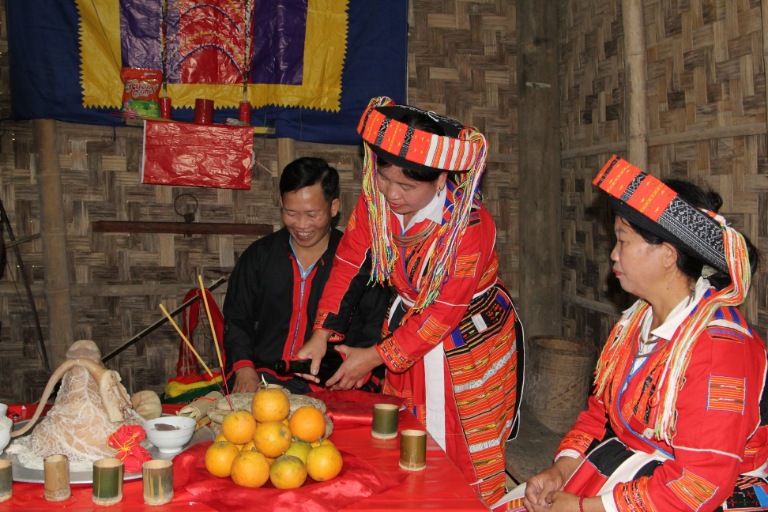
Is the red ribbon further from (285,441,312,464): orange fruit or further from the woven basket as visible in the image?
the woven basket

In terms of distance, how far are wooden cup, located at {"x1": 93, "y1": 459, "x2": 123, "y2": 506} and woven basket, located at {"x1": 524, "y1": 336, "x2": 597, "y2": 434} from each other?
295 centimetres

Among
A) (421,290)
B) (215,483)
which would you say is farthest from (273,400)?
(421,290)

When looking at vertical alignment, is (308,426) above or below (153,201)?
below

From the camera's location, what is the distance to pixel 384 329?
252 centimetres

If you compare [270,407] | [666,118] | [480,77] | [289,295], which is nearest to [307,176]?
[289,295]

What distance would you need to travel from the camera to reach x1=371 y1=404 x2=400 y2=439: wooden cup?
172 cm

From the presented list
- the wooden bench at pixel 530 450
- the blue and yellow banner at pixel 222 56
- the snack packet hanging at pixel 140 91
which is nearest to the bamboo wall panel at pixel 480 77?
the blue and yellow banner at pixel 222 56

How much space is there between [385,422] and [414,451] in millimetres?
227

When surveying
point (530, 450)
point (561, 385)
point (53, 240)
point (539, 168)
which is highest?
point (539, 168)

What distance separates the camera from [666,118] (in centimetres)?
338

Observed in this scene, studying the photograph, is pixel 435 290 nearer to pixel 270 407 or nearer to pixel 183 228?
pixel 270 407

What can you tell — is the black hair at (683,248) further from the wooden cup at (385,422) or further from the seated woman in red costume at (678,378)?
the wooden cup at (385,422)

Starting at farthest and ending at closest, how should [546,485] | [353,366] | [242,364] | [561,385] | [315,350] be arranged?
1. [561,385]
2. [242,364]
3. [315,350]
4. [353,366]
5. [546,485]

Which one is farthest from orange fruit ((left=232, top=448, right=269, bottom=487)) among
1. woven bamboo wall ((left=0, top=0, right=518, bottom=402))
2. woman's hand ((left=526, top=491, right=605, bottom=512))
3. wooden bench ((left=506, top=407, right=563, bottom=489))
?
woven bamboo wall ((left=0, top=0, right=518, bottom=402))
